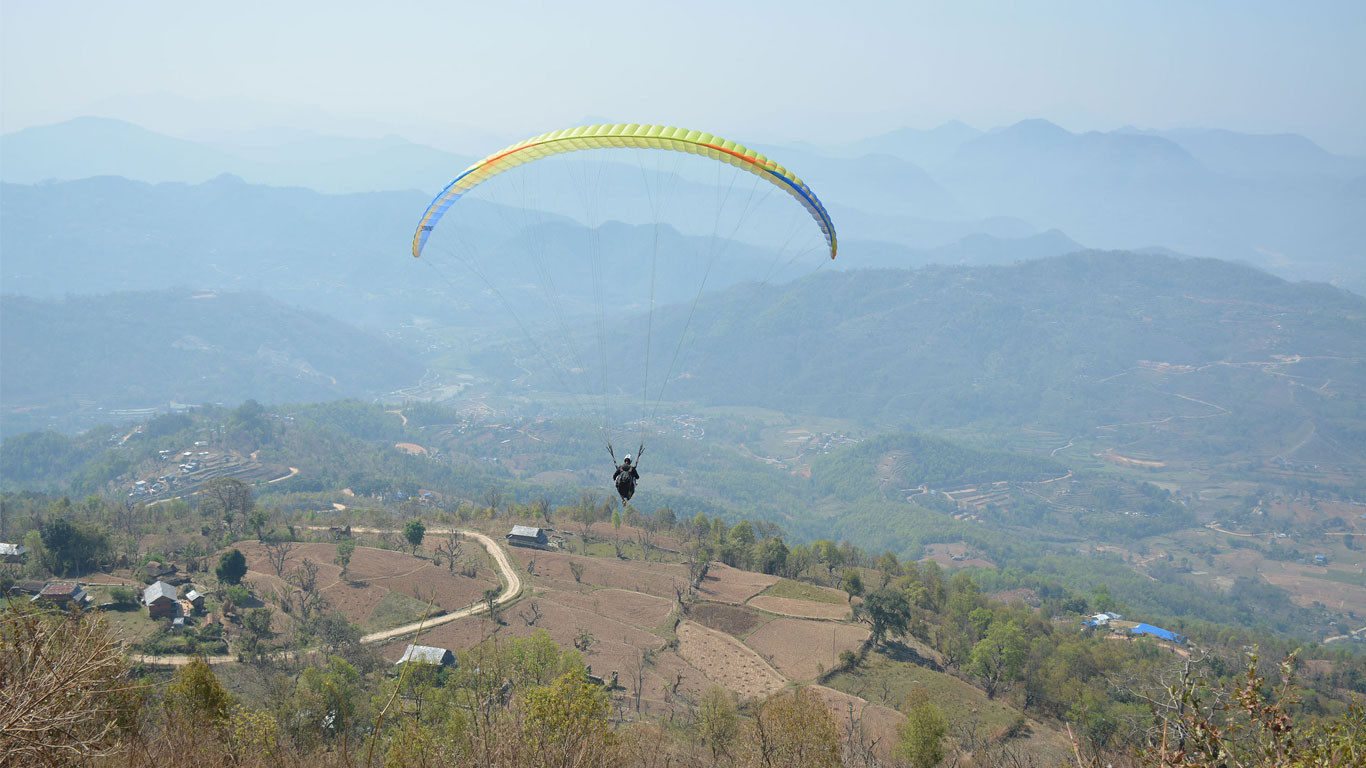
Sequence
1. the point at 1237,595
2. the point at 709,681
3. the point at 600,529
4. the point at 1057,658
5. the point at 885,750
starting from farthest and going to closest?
the point at 1237,595, the point at 600,529, the point at 1057,658, the point at 709,681, the point at 885,750

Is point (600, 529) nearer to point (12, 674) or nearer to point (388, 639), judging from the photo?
point (388, 639)

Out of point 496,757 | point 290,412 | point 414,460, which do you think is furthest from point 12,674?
point 290,412

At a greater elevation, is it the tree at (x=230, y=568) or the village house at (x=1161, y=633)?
the tree at (x=230, y=568)

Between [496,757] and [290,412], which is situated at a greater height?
[496,757]

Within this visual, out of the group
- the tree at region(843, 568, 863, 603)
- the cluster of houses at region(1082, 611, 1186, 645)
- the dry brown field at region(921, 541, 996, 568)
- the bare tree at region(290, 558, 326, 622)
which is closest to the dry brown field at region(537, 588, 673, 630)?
the bare tree at region(290, 558, 326, 622)

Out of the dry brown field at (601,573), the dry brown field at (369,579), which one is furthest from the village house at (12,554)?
the dry brown field at (601,573)

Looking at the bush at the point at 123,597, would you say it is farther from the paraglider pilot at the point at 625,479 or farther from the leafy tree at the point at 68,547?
the paraglider pilot at the point at 625,479
